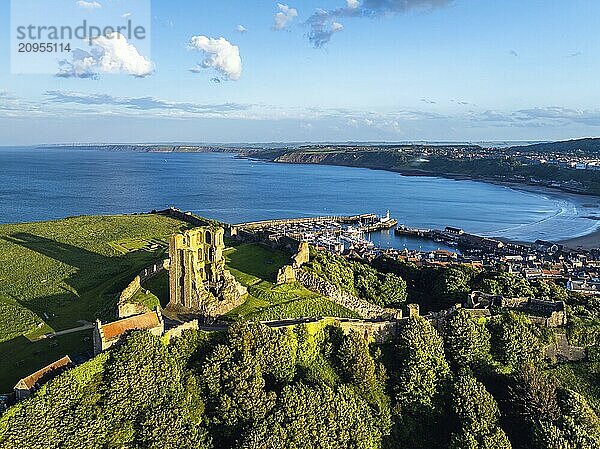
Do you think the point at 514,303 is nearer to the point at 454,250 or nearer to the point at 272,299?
the point at 272,299

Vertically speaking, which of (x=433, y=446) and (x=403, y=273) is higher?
(x=403, y=273)

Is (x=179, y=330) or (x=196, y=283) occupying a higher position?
(x=196, y=283)

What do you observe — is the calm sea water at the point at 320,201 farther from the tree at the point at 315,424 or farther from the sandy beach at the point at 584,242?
the tree at the point at 315,424

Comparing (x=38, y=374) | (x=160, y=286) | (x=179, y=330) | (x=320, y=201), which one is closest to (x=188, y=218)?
(x=160, y=286)

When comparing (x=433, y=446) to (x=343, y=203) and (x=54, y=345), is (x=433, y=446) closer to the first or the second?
(x=54, y=345)

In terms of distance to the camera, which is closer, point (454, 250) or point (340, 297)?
point (340, 297)

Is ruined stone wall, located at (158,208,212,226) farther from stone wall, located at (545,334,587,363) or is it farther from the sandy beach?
the sandy beach

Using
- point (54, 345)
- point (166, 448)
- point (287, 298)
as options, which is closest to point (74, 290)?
point (54, 345)
